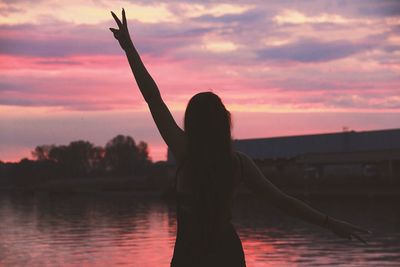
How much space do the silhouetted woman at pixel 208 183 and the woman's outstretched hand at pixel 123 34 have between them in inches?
19.7

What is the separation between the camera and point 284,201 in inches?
155

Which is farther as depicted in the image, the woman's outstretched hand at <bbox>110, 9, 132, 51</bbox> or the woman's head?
the woman's outstretched hand at <bbox>110, 9, 132, 51</bbox>

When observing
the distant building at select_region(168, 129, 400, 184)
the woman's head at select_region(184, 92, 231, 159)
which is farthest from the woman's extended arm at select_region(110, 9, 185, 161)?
the distant building at select_region(168, 129, 400, 184)

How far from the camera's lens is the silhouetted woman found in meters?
3.81

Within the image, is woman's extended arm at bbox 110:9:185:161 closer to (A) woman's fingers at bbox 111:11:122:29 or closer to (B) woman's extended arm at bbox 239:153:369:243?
(A) woman's fingers at bbox 111:11:122:29

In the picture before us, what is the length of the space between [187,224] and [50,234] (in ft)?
112

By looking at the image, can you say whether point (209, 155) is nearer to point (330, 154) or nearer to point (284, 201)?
point (284, 201)

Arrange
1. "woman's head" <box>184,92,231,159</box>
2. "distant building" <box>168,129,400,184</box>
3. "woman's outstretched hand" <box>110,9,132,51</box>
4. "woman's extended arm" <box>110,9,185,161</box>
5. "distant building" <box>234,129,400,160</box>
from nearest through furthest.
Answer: "woman's head" <box>184,92,231,159</box> → "woman's extended arm" <box>110,9,185,161</box> → "woman's outstretched hand" <box>110,9,132,51</box> → "distant building" <box>168,129,400,184</box> → "distant building" <box>234,129,400,160</box>

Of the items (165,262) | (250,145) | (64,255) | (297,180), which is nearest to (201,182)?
(165,262)

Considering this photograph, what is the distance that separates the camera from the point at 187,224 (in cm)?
389

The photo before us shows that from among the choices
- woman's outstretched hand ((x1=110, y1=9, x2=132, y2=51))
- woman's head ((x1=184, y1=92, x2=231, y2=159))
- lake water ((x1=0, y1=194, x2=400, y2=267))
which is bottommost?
lake water ((x1=0, y1=194, x2=400, y2=267))

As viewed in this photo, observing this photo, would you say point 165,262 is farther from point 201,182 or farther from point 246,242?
point 201,182

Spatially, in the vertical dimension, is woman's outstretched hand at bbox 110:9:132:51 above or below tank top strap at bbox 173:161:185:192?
above

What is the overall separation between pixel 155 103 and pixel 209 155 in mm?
455
